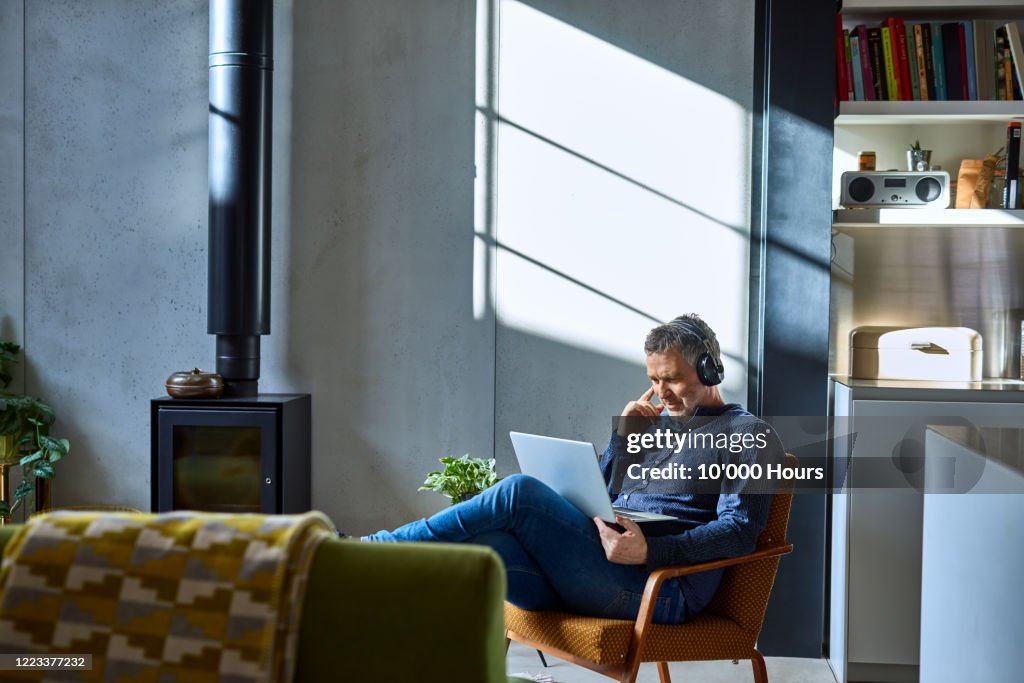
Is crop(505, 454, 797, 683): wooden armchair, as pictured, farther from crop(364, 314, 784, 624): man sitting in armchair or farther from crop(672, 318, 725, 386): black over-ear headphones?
crop(672, 318, 725, 386): black over-ear headphones

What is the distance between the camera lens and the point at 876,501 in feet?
11.3

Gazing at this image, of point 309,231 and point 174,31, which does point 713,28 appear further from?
point 174,31

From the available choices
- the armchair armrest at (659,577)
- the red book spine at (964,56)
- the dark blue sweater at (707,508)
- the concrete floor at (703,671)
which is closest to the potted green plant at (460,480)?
the concrete floor at (703,671)

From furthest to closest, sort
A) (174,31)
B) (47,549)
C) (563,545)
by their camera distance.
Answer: (174,31)
(563,545)
(47,549)

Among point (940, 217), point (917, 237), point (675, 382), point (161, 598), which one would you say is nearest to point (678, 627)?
point (675, 382)

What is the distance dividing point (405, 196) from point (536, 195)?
1.82ft

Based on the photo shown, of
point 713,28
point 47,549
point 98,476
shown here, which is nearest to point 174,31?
point 98,476

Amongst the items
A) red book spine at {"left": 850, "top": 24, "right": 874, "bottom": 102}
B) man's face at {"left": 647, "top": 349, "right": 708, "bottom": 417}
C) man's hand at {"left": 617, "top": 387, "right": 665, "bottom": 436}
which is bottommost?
man's hand at {"left": 617, "top": 387, "right": 665, "bottom": 436}

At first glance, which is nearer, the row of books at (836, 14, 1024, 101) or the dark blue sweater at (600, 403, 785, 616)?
the dark blue sweater at (600, 403, 785, 616)

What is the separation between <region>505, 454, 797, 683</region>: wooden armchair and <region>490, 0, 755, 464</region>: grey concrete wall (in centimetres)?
137

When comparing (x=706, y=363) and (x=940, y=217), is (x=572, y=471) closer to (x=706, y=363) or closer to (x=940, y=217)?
(x=706, y=363)

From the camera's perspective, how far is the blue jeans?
2584mm

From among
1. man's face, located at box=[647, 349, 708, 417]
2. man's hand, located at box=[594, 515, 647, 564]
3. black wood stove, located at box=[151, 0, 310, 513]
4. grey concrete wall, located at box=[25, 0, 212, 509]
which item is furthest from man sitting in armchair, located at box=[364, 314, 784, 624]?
grey concrete wall, located at box=[25, 0, 212, 509]

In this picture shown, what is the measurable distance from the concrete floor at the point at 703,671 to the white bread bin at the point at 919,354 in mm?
1123
